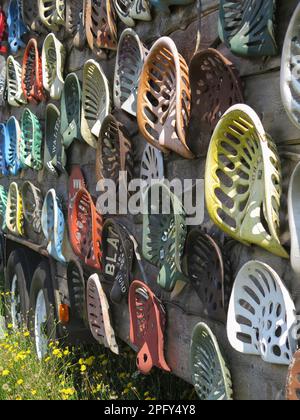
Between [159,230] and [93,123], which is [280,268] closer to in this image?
[159,230]

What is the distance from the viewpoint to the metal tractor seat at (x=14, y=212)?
4.21 m

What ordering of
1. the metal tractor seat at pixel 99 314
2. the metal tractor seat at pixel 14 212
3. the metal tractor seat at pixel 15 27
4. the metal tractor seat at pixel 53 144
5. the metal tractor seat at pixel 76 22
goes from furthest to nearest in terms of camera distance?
the metal tractor seat at pixel 14 212
the metal tractor seat at pixel 15 27
the metal tractor seat at pixel 53 144
the metal tractor seat at pixel 76 22
the metal tractor seat at pixel 99 314

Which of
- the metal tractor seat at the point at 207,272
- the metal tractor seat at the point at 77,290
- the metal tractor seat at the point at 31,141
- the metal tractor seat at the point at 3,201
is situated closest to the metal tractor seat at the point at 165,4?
the metal tractor seat at the point at 207,272

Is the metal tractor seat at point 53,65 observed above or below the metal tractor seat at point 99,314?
above

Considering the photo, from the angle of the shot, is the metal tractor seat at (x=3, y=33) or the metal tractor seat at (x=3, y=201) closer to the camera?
the metal tractor seat at (x=3, y=33)

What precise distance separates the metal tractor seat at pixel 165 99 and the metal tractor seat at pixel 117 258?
518 mm

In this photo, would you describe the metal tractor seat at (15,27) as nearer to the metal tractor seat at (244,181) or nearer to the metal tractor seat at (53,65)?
the metal tractor seat at (53,65)

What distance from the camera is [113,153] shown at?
2439 mm

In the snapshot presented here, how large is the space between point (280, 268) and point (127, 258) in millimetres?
979

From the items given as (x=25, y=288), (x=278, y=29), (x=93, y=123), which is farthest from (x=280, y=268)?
(x=25, y=288)

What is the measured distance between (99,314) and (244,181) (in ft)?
4.28

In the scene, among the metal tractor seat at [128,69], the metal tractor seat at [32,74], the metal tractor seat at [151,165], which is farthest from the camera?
the metal tractor seat at [32,74]

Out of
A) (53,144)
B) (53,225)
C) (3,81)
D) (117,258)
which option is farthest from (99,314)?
(3,81)

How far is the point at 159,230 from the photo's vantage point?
2057 millimetres
